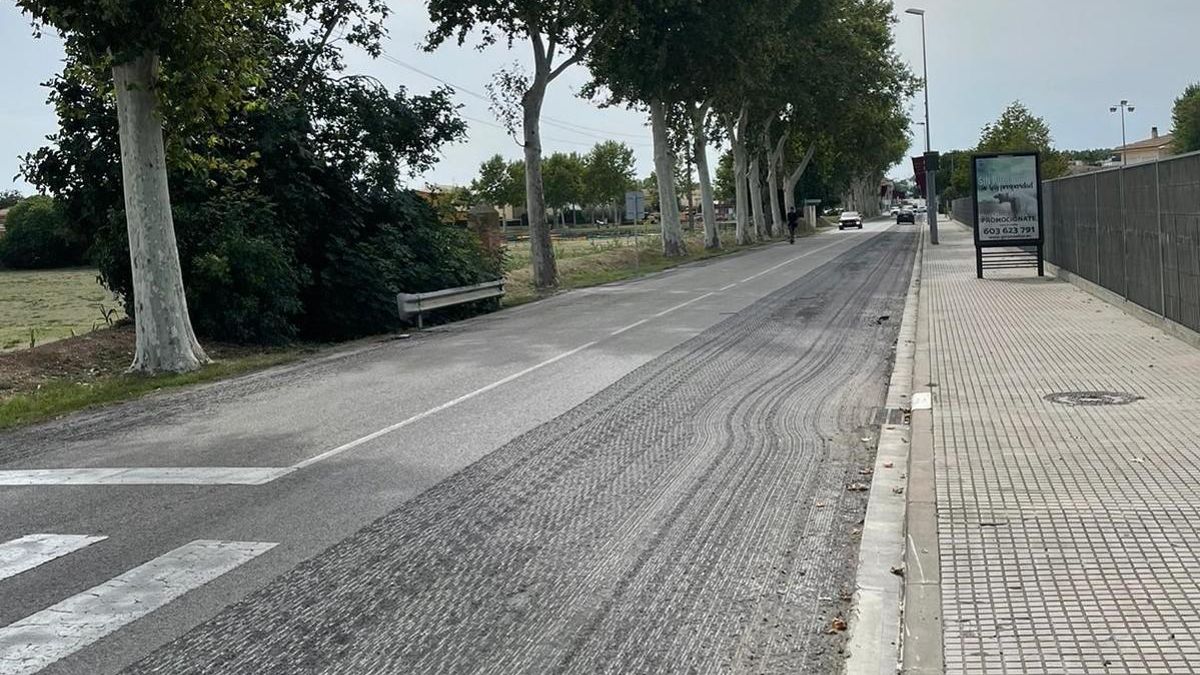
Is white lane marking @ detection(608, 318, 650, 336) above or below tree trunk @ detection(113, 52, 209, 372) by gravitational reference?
below

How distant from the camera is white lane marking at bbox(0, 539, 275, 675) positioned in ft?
16.3

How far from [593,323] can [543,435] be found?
33.2ft

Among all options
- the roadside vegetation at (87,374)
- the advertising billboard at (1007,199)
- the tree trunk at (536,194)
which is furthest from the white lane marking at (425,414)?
the tree trunk at (536,194)

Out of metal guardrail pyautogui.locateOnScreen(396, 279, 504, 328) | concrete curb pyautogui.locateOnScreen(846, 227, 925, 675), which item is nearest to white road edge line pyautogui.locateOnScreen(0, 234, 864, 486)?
concrete curb pyautogui.locateOnScreen(846, 227, 925, 675)

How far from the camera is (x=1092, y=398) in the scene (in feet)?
32.1

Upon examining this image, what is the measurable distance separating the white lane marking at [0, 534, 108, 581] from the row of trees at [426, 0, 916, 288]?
25400 mm

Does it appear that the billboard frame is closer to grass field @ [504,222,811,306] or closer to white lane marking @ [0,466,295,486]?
A: grass field @ [504,222,811,306]

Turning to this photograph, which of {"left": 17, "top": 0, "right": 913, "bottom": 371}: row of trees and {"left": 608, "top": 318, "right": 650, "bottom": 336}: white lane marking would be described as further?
{"left": 608, "top": 318, "right": 650, "bottom": 336}: white lane marking

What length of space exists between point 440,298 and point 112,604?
633 inches

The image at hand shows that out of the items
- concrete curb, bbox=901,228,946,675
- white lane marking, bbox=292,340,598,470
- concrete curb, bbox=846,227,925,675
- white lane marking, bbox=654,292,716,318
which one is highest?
white lane marking, bbox=654,292,716,318

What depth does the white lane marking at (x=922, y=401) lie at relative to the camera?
993 cm

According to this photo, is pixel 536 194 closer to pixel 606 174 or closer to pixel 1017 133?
pixel 1017 133

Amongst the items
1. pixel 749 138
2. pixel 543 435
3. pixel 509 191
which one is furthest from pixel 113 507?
pixel 509 191

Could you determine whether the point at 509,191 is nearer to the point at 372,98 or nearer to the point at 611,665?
the point at 372,98
